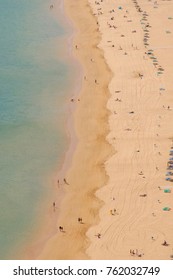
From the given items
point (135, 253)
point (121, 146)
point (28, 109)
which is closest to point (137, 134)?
point (121, 146)

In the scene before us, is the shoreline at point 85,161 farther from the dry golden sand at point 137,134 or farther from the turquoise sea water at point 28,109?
the turquoise sea water at point 28,109

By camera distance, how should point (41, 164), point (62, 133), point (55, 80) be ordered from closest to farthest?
point (41, 164) < point (62, 133) < point (55, 80)

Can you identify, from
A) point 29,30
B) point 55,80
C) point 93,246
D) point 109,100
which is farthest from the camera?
point 29,30

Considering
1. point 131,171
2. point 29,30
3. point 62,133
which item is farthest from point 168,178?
point 29,30

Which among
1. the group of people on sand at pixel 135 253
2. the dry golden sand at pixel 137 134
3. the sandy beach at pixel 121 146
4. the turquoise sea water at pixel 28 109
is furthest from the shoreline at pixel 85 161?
the group of people on sand at pixel 135 253
